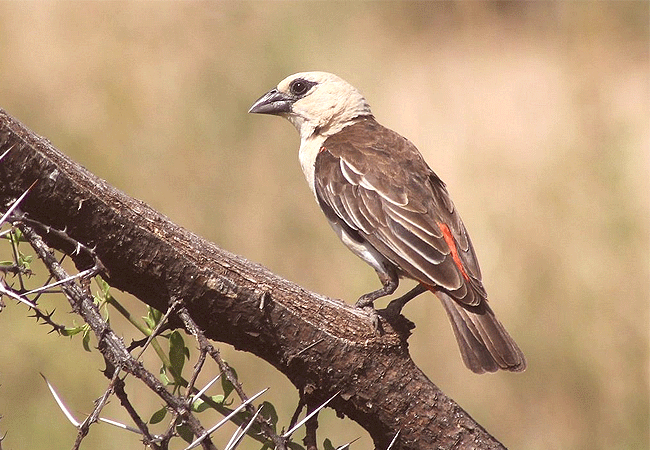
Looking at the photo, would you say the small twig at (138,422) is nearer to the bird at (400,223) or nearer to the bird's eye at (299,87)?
the bird at (400,223)

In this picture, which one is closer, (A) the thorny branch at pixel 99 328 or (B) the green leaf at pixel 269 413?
(A) the thorny branch at pixel 99 328

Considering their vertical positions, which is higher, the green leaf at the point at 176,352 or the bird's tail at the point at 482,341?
the bird's tail at the point at 482,341

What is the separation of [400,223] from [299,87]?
4.66 ft

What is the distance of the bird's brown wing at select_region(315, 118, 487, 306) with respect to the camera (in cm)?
338

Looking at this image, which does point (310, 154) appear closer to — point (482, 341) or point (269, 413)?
point (482, 341)

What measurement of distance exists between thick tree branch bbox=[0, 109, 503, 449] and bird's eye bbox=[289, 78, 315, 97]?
2490 millimetres

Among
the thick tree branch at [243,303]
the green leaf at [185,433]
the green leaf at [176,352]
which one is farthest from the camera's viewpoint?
the green leaf at [176,352]

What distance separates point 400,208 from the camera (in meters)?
3.66

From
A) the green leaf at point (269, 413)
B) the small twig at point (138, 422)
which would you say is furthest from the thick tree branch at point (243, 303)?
the small twig at point (138, 422)

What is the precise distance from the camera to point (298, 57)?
5773 millimetres

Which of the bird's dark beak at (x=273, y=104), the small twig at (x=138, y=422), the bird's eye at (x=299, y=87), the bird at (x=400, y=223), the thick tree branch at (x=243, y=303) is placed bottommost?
the small twig at (x=138, y=422)

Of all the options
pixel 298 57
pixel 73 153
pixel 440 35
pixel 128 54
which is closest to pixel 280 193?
pixel 298 57

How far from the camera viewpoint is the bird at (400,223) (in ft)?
10.7

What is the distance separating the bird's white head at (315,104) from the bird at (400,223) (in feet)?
0.04
